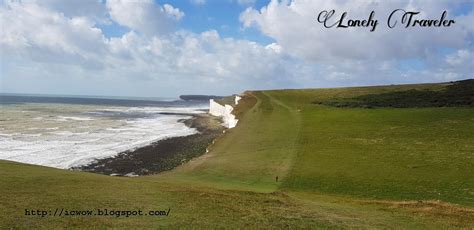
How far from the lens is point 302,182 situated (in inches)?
1278

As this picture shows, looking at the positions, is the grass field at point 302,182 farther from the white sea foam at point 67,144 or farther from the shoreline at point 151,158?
the white sea foam at point 67,144

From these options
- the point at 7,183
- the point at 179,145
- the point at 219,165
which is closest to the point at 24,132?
the point at 179,145

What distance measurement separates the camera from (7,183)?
20359mm

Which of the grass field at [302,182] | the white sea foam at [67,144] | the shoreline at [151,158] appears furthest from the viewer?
the white sea foam at [67,144]

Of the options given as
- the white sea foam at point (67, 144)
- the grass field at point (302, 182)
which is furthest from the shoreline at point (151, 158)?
the grass field at point (302, 182)

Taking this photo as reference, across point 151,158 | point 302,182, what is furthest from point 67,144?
point 302,182

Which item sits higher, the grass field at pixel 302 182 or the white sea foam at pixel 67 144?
the grass field at pixel 302 182

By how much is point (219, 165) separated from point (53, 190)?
20803mm

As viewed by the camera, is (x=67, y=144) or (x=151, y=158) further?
(x=67, y=144)

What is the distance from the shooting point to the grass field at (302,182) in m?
17.2

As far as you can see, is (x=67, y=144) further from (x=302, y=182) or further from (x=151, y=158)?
(x=302, y=182)

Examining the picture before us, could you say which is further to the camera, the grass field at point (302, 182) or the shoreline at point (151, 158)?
the shoreline at point (151, 158)

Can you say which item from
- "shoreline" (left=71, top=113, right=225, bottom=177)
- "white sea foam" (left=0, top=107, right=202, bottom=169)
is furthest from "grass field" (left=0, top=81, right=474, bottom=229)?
"white sea foam" (left=0, top=107, right=202, bottom=169)

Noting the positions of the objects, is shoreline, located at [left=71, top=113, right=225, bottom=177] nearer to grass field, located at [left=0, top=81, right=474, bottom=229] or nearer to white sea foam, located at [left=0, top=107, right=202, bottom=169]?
white sea foam, located at [left=0, top=107, right=202, bottom=169]
